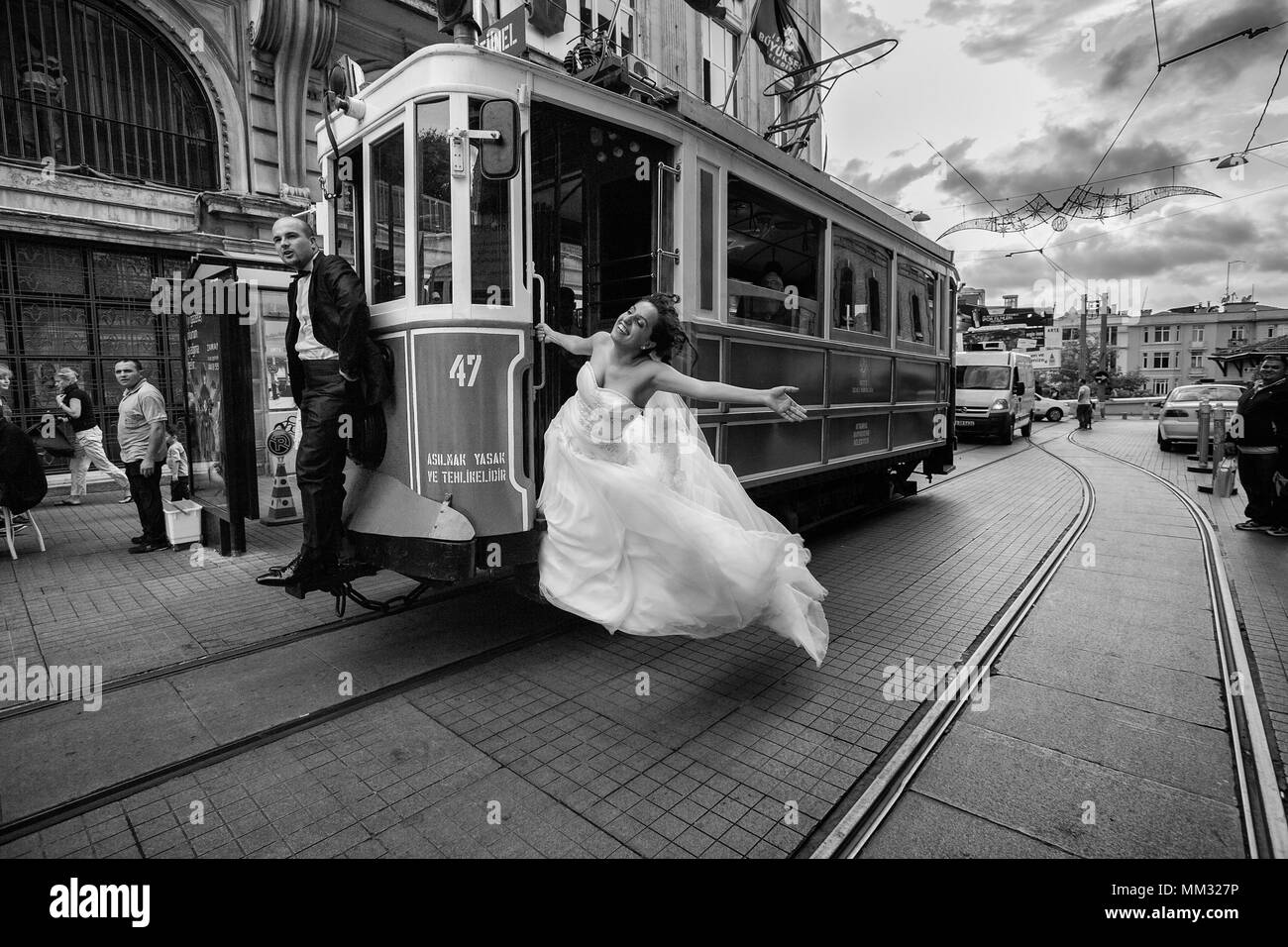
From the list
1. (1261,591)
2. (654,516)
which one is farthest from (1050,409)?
(654,516)

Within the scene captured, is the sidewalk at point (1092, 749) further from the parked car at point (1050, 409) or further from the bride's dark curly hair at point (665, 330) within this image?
the parked car at point (1050, 409)

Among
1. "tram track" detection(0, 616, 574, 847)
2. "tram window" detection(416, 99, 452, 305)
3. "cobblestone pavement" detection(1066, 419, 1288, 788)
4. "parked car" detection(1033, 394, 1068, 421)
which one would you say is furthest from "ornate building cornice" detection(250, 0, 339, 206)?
"parked car" detection(1033, 394, 1068, 421)

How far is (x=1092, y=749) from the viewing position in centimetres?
333

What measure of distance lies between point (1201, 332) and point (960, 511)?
3233 inches

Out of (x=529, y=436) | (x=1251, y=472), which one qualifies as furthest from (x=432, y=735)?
(x=1251, y=472)

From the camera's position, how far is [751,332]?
5750 mm

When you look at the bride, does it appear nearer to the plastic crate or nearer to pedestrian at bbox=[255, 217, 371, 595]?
pedestrian at bbox=[255, 217, 371, 595]

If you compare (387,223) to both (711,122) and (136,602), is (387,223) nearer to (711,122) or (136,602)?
(711,122)

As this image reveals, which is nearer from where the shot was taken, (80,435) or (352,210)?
(352,210)

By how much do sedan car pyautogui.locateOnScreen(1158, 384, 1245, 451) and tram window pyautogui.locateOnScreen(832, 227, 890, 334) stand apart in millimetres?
12924

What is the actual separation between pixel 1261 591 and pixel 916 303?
4956mm

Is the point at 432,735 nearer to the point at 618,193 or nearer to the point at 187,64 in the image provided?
the point at 618,193

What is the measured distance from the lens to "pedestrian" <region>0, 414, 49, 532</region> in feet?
22.8

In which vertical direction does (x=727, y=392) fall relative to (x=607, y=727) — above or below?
above
